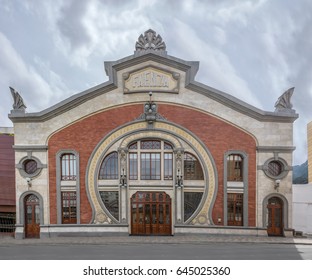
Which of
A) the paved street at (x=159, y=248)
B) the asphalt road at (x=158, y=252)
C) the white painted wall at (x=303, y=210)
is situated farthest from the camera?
the white painted wall at (x=303, y=210)

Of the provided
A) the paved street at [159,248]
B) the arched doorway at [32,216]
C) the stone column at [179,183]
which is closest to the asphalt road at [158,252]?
the paved street at [159,248]

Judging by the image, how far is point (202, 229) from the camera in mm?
17266

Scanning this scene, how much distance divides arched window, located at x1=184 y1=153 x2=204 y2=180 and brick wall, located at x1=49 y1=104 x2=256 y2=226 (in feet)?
4.63

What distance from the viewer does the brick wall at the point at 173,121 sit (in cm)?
1730

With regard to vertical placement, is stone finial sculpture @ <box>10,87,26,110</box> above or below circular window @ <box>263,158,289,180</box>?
above

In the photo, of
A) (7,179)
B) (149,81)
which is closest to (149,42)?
(149,81)

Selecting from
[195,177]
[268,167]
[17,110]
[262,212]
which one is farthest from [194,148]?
[17,110]

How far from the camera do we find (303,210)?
62.3ft

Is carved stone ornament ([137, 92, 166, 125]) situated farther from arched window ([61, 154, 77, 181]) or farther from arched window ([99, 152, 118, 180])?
arched window ([61, 154, 77, 181])

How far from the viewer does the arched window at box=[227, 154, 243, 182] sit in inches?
Result: 687

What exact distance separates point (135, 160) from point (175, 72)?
7370 millimetres

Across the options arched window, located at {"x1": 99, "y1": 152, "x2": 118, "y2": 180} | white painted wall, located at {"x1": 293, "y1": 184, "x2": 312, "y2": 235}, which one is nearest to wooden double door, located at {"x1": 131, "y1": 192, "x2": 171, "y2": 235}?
arched window, located at {"x1": 99, "y1": 152, "x2": 118, "y2": 180}

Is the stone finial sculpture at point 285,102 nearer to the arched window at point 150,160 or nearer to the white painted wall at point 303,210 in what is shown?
the white painted wall at point 303,210

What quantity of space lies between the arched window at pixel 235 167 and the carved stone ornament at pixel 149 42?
→ 9.84 meters
